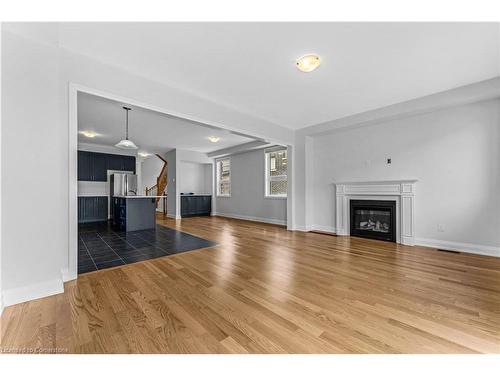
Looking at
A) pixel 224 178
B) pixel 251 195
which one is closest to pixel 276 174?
pixel 251 195

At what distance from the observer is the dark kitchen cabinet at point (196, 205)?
822 centimetres

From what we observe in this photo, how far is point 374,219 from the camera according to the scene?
453cm

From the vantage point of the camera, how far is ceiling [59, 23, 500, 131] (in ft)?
6.84

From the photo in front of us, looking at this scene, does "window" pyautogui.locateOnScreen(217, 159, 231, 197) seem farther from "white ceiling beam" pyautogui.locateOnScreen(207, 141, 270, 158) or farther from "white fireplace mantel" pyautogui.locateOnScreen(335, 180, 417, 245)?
"white fireplace mantel" pyautogui.locateOnScreen(335, 180, 417, 245)

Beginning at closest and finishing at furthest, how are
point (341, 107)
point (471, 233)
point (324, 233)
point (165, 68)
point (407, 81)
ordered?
1. point (165, 68)
2. point (407, 81)
3. point (471, 233)
4. point (341, 107)
5. point (324, 233)

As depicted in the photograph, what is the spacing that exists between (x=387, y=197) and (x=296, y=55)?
10.9 ft

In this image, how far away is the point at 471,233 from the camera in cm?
342

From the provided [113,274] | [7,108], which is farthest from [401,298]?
[7,108]

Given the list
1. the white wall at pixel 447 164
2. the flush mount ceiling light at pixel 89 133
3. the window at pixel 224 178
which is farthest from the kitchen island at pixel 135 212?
the white wall at pixel 447 164

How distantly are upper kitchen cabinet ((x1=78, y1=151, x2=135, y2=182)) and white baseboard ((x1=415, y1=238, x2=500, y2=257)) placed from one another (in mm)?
8957
